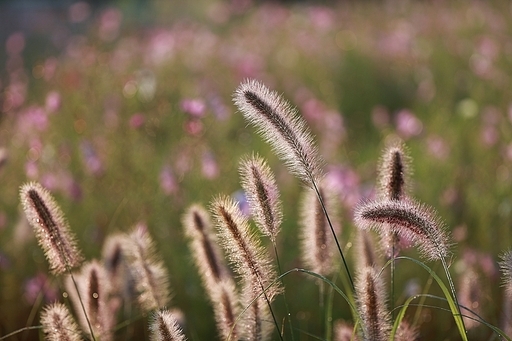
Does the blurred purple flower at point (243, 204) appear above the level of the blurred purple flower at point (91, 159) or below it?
below

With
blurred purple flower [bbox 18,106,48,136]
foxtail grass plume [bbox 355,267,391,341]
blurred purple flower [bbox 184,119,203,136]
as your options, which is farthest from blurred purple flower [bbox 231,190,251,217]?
blurred purple flower [bbox 18,106,48,136]

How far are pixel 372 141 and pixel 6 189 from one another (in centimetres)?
251

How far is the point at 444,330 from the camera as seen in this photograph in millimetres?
2635

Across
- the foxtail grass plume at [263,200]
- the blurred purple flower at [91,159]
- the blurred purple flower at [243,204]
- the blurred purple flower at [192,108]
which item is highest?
the blurred purple flower at [91,159]

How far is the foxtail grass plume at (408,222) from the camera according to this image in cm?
136

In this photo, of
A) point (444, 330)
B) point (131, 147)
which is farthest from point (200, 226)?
point (131, 147)

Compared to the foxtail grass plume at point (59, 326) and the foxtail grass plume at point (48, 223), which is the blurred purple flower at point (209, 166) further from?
the foxtail grass plume at point (59, 326)

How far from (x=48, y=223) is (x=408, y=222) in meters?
0.75

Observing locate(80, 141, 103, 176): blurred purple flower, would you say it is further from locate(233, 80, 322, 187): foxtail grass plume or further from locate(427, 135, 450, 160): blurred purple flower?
locate(233, 80, 322, 187): foxtail grass plume

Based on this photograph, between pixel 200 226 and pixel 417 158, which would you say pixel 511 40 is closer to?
pixel 417 158

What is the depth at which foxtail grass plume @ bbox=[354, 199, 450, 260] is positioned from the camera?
136cm

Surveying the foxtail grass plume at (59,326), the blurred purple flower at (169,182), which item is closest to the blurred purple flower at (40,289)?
the blurred purple flower at (169,182)

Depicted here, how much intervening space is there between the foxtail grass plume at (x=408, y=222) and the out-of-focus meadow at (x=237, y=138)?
0.56 meters

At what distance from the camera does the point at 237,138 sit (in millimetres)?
4902
